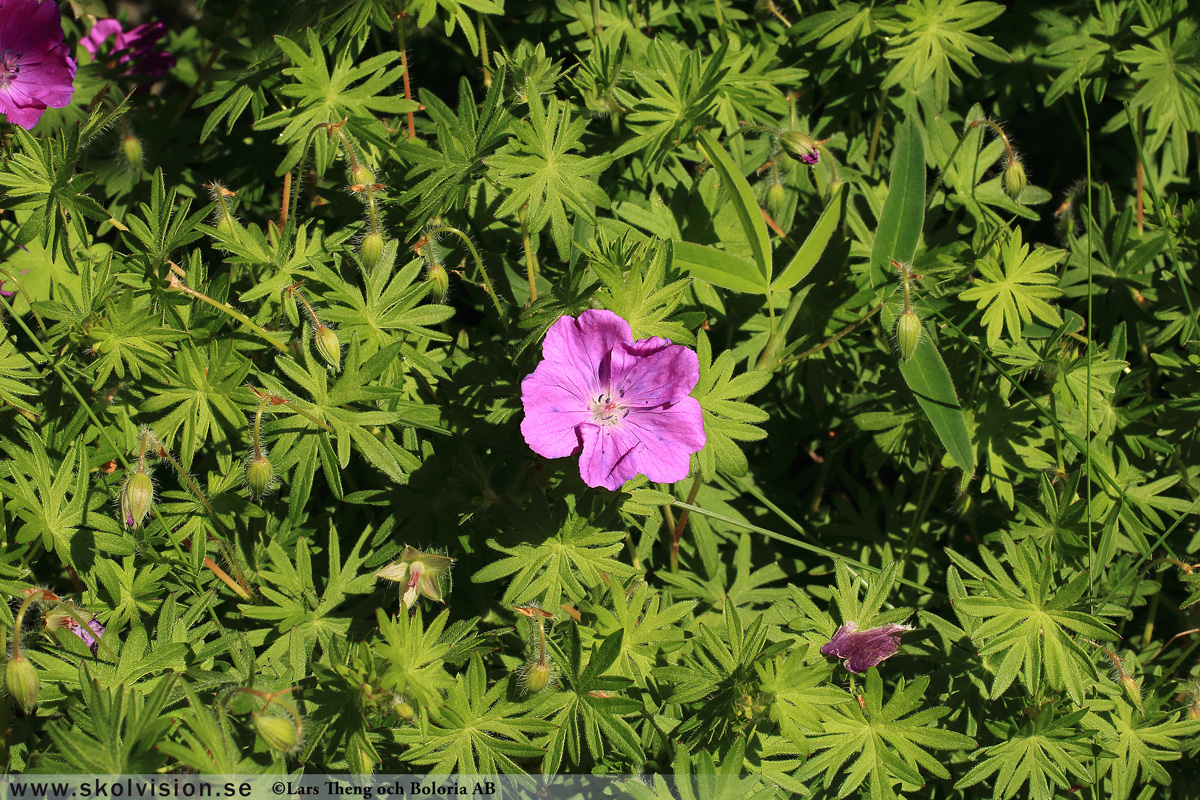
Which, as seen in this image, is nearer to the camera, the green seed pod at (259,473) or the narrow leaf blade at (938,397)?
the green seed pod at (259,473)

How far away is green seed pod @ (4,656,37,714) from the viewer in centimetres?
184

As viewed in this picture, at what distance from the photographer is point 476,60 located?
3.20 metres

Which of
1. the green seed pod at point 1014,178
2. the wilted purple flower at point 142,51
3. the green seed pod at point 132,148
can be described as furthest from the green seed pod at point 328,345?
the green seed pod at point 1014,178

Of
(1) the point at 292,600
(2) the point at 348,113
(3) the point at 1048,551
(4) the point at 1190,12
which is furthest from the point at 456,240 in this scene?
(4) the point at 1190,12

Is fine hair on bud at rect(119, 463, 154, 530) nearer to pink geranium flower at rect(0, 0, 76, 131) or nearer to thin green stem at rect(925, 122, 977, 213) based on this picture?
pink geranium flower at rect(0, 0, 76, 131)

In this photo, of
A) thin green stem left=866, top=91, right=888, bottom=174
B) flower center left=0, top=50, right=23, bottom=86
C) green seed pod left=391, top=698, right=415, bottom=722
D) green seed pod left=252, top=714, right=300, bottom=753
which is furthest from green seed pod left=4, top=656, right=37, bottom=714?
thin green stem left=866, top=91, right=888, bottom=174

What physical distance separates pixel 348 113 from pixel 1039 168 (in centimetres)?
261

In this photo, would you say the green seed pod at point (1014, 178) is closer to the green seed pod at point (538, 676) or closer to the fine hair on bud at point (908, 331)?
the fine hair on bud at point (908, 331)

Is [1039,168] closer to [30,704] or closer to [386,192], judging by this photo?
[386,192]

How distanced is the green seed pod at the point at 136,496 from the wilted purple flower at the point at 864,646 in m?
1.70

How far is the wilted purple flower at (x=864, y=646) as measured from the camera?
2123 millimetres

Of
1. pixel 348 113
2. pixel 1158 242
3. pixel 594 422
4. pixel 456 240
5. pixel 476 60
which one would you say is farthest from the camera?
pixel 476 60

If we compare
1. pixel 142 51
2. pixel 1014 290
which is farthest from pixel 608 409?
pixel 142 51

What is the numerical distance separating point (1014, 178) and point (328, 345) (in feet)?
6.84
